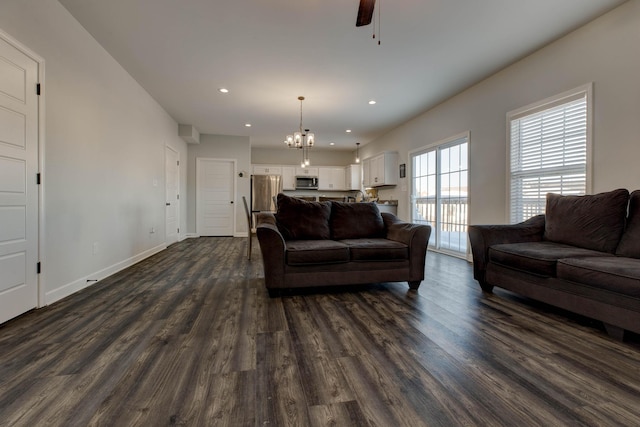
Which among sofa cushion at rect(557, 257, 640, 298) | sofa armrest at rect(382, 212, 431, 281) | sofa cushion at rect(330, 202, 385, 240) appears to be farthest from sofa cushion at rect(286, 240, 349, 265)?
sofa cushion at rect(557, 257, 640, 298)

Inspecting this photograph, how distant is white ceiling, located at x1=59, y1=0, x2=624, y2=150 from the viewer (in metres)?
2.59

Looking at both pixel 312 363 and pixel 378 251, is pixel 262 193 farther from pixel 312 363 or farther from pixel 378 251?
pixel 312 363

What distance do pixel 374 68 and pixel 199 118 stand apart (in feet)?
13.0

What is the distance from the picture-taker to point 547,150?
325 centimetres

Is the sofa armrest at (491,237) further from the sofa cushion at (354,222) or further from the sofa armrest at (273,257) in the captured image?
→ the sofa armrest at (273,257)

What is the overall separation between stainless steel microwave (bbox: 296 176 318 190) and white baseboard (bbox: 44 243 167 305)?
502 centimetres

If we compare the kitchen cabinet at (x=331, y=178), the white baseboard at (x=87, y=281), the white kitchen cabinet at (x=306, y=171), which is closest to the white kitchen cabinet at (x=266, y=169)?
the white kitchen cabinet at (x=306, y=171)

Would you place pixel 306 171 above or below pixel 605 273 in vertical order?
above

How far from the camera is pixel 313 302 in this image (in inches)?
101

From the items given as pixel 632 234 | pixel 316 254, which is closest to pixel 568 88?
pixel 632 234

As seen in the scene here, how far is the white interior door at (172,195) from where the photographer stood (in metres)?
5.65

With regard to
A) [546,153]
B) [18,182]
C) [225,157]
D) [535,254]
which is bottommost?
[535,254]

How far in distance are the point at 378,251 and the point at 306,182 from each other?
618cm

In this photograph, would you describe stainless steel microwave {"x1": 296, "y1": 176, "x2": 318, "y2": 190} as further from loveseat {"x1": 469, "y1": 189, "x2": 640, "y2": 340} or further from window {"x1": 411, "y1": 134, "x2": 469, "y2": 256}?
loveseat {"x1": 469, "y1": 189, "x2": 640, "y2": 340}
